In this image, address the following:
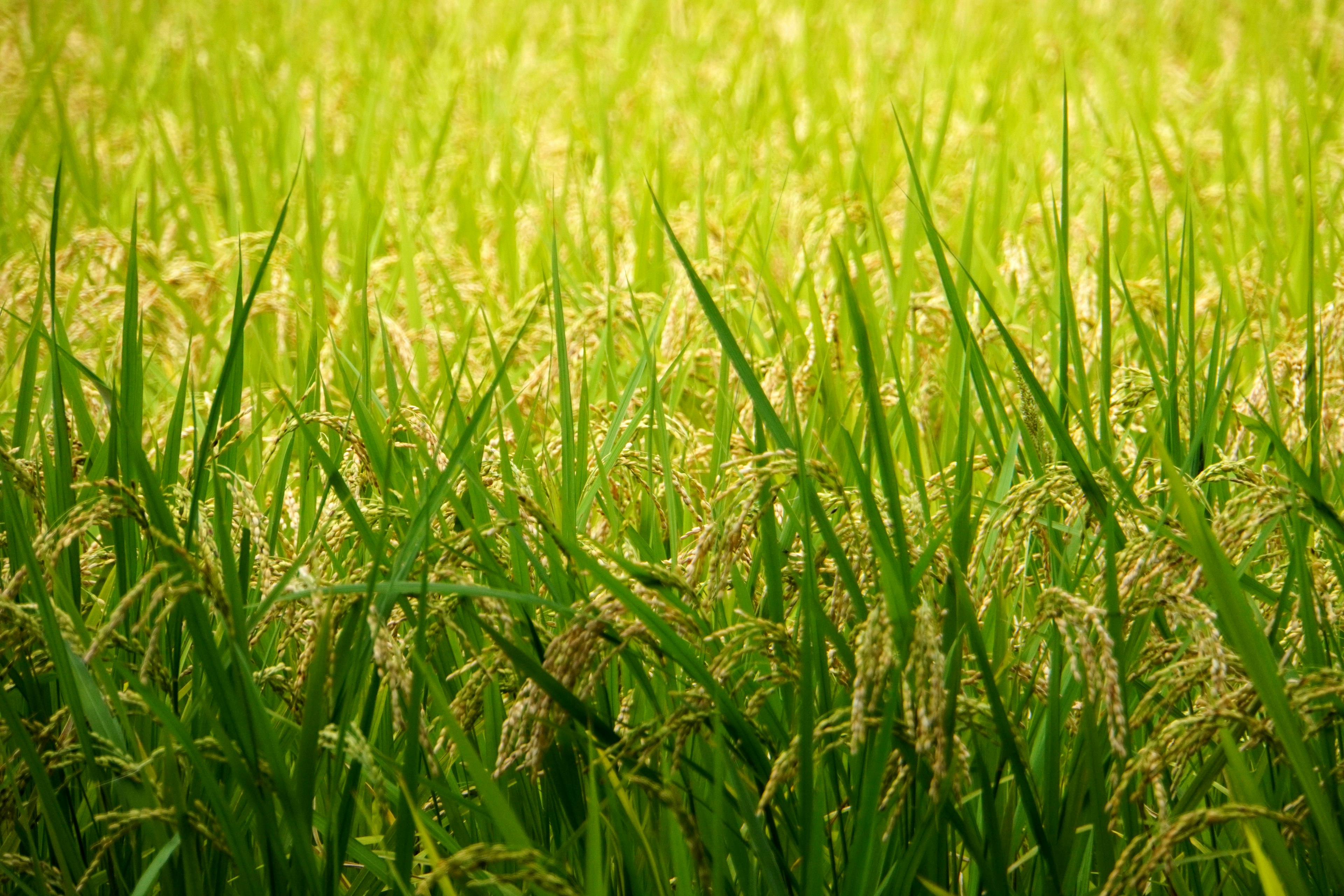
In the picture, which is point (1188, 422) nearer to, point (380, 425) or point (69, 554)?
point (380, 425)

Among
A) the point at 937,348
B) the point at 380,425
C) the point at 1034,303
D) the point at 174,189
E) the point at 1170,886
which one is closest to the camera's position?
the point at 1170,886

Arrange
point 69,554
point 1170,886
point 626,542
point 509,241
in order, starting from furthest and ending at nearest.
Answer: point 509,241, point 626,542, point 69,554, point 1170,886

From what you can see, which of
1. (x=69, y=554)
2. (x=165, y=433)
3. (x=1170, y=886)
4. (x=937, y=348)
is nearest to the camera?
(x=1170, y=886)

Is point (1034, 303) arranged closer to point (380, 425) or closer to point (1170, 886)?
point (380, 425)

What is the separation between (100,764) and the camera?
110cm

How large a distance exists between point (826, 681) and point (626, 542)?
57 cm

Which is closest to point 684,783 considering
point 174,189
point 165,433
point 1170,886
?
point 1170,886

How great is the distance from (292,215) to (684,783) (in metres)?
2.66

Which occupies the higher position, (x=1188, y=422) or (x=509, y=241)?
(x=509, y=241)

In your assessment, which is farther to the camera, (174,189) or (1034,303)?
(174,189)

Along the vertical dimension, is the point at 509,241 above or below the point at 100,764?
above

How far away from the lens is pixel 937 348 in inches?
96.0

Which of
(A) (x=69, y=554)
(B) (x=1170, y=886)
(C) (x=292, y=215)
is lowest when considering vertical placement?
(B) (x=1170, y=886)

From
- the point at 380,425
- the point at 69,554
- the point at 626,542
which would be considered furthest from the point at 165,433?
the point at 626,542
